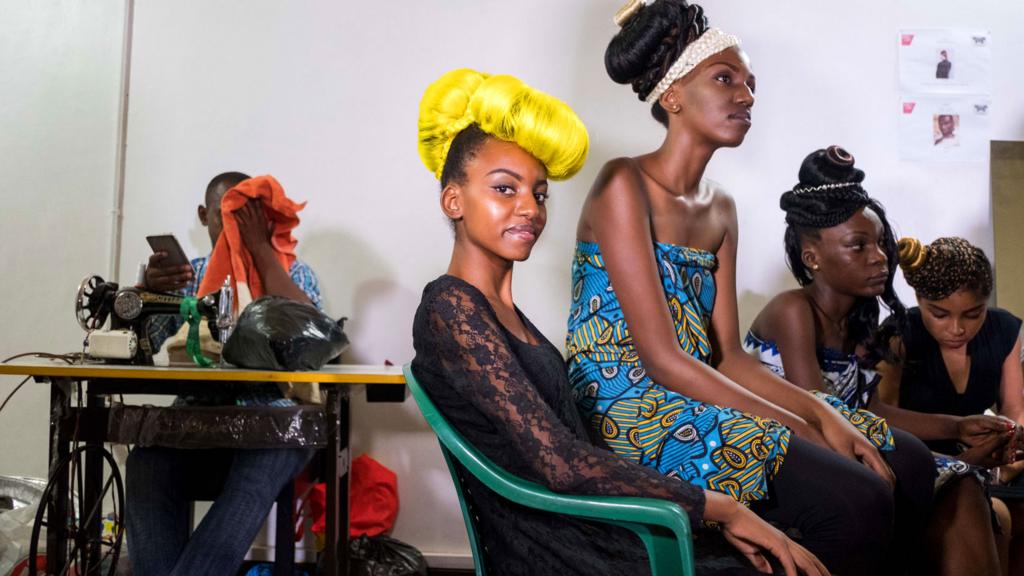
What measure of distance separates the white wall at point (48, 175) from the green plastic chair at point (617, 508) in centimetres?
317

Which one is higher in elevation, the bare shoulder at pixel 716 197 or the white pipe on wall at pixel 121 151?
the white pipe on wall at pixel 121 151

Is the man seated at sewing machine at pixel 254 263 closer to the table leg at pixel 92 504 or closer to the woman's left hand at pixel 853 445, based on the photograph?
the table leg at pixel 92 504

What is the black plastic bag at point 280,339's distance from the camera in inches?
107

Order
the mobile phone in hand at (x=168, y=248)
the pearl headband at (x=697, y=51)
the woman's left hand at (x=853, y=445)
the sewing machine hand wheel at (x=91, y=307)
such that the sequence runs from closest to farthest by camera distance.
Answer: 1. the woman's left hand at (x=853, y=445)
2. the pearl headband at (x=697, y=51)
3. the sewing machine hand wheel at (x=91, y=307)
4. the mobile phone in hand at (x=168, y=248)

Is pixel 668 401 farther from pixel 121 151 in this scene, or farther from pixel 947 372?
pixel 121 151

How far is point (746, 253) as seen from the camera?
12.6 ft

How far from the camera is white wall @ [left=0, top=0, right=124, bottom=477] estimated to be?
4066mm

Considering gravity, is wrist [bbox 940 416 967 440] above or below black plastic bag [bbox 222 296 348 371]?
below

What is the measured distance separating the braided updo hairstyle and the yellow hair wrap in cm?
163

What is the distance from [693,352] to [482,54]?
2.29m

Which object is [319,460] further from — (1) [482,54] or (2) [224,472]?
(1) [482,54]

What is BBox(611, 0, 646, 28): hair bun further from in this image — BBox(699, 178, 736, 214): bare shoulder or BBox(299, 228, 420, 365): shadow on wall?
BBox(299, 228, 420, 365): shadow on wall

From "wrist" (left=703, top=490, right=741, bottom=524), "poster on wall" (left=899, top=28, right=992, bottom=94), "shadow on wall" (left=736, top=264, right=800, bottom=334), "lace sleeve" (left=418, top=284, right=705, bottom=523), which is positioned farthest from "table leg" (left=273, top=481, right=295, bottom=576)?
"poster on wall" (left=899, top=28, right=992, bottom=94)

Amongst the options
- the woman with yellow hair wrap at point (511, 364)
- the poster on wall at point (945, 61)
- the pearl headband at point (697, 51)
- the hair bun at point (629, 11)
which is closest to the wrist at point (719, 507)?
the woman with yellow hair wrap at point (511, 364)
